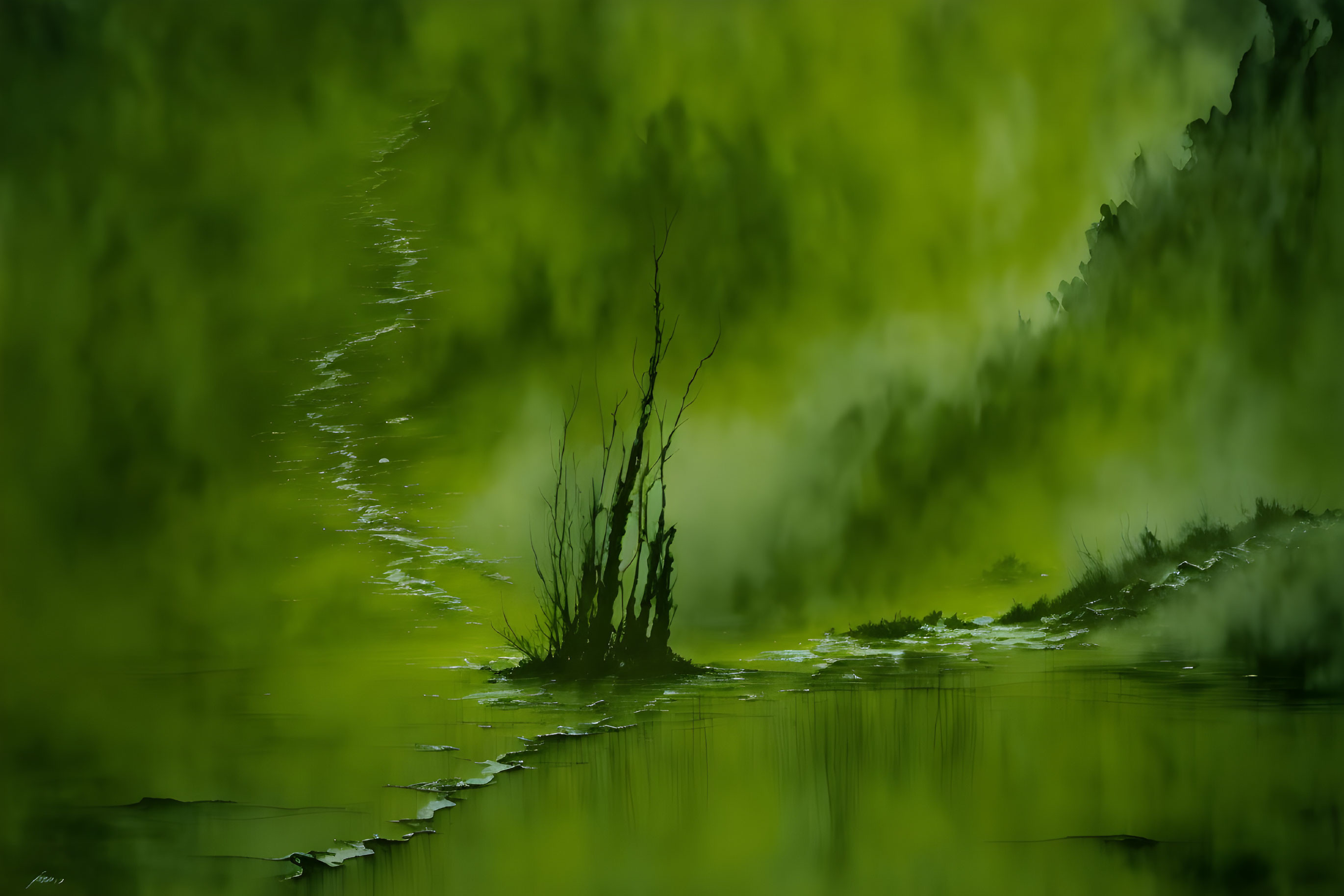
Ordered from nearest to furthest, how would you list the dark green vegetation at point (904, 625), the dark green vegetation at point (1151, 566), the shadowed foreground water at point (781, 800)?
the shadowed foreground water at point (781, 800)
the dark green vegetation at point (1151, 566)
the dark green vegetation at point (904, 625)

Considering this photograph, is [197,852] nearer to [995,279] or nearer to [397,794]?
[397,794]

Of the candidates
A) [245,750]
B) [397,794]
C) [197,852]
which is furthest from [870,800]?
[245,750]

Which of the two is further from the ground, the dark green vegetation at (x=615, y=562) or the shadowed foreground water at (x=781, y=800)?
the dark green vegetation at (x=615, y=562)

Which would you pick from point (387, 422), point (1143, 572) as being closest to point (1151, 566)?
point (1143, 572)

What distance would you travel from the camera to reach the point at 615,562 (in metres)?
4.33

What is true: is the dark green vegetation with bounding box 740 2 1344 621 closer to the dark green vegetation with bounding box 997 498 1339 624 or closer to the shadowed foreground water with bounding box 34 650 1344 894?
the dark green vegetation with bounding box 997 498 1339 624

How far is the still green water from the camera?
4324mm

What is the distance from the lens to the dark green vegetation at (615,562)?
429 centimetres

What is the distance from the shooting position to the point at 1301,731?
3.59 metres
